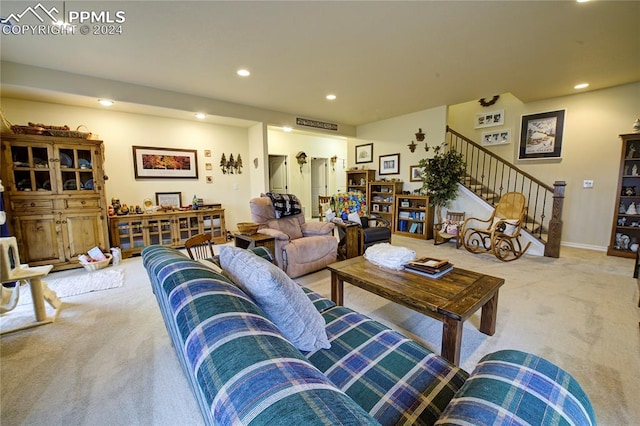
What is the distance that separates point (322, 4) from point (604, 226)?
5.30 metres

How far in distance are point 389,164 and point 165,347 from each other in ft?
17.4

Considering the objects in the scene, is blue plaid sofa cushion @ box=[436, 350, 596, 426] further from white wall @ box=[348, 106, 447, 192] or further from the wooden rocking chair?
white wall @ box=[348, 106, 447, 192]

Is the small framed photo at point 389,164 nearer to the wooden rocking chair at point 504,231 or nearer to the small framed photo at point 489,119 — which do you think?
the small framed photo at point 489,119

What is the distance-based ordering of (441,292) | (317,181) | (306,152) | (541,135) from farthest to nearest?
(317,181)
(306,152)
(541,135)
(441,292)

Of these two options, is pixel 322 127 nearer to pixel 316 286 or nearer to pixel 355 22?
pixel 355 22

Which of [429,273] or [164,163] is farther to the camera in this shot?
[164,163]

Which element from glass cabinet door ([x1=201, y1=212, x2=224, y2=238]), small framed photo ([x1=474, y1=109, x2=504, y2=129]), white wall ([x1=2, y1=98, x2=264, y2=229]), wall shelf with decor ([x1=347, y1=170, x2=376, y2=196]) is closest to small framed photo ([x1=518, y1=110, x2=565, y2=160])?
small framed photo ([x1=474, y1=109, x2=504, y2=129])

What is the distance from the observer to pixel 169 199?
457 centimetres

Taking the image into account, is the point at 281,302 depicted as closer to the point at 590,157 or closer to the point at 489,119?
the point at 590,157

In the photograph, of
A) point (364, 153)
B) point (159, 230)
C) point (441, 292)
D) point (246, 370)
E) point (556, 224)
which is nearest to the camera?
point (246, 370)

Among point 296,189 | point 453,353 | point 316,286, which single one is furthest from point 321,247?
point 296,189

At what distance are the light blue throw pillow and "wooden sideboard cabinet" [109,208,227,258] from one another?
369 centimetres

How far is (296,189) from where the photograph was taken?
7363 mm

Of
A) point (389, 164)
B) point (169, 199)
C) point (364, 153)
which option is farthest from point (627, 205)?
point (169, 199)
